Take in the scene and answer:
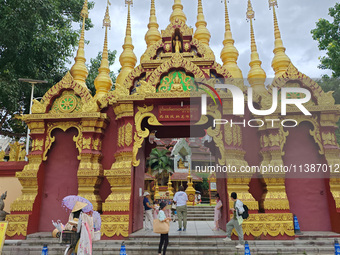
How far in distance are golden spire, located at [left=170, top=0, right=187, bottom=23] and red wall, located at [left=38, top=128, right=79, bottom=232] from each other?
6460mm

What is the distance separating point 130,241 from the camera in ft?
25.8

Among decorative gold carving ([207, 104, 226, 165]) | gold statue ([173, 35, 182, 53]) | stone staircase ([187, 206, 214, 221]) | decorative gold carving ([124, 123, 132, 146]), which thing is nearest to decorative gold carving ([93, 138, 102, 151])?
decorative gold carving ([124, 123, 132, 146])

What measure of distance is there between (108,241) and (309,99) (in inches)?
310

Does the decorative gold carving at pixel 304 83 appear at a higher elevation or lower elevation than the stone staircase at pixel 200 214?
higher

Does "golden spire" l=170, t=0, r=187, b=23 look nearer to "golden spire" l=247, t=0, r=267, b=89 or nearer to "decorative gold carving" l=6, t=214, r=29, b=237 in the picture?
"golden spire" l=247, t=0, r=267, b=89

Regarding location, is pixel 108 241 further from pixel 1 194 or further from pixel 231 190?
pixel 1 194

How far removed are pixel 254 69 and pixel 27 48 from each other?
11773 mm

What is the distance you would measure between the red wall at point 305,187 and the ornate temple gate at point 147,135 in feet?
0.34

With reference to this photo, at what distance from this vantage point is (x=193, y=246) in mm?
7633

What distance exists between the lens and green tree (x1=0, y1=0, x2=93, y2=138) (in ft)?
44.8

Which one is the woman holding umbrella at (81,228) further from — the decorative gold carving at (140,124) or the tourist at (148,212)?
the tourist at (148,212)

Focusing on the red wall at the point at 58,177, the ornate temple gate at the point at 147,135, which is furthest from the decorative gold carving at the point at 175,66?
the red wall at the point at 58,177

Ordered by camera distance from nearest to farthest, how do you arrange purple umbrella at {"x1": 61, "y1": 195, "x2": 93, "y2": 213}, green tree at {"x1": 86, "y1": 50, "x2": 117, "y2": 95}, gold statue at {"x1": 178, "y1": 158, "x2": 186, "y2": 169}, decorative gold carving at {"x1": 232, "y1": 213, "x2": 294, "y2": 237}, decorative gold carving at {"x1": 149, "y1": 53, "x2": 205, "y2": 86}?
purple umbrella at {"x1": 61, "y1": 195, "x2": 93, "y2": 213}, decorative gold carving at {"x1": 232, "y1": 213, "x2": 294, "y2": 237}, decorative gold carving at {"x1": 149, "y1": 53, "x2": 205, "y2": 86}, green tree at {"x1": 86, "y1": 50, "x2": 117, "y2": 95}, gold statue at {"x1": 178, "y1": 158, "x2": 186, "y2": 169}

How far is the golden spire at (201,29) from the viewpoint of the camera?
12.0m
